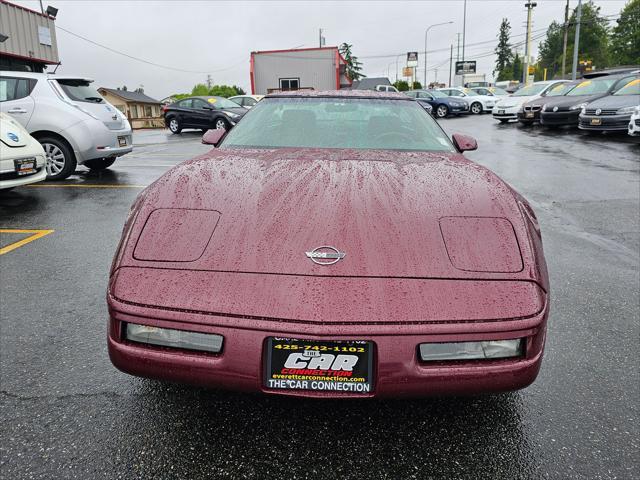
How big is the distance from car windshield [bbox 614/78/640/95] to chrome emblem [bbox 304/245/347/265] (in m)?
14.1

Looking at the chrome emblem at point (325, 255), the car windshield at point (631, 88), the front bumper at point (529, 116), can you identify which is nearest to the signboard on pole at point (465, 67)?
the front bumper at point (529, 116)

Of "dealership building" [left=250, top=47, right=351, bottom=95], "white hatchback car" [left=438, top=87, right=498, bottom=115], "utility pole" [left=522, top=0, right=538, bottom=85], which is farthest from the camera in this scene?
"utility pole" [left=522, top=0, right=538, bottom=85]

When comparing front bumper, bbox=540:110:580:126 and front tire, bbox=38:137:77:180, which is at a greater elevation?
front bumper, bbox=540:110:580:126

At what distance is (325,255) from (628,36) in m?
73.1

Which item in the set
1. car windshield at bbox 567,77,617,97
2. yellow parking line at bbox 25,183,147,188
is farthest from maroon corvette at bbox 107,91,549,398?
car windshield at bbox 567,77,617,97

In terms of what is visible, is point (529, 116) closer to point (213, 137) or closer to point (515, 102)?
point (515, 102)

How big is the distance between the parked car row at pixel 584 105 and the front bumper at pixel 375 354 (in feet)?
38.4

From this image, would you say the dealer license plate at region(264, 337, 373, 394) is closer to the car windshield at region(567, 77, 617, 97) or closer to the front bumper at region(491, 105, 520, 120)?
the car windshield at region(567, 77, 617, 97)

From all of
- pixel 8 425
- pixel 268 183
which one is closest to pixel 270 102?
pixel 268 183

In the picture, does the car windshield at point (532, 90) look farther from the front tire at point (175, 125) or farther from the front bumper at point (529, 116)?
the front tire at point (175, 125)

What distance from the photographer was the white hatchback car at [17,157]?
5.53m

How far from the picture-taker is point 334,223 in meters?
1.85

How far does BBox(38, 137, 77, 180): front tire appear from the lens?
7.41m

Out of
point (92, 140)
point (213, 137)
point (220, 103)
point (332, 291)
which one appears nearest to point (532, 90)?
point (220, 103)
